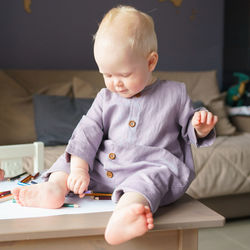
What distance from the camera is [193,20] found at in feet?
10.8

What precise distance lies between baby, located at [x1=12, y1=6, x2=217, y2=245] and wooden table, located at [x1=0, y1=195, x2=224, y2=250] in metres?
0.05

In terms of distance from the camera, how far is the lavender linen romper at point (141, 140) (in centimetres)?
83

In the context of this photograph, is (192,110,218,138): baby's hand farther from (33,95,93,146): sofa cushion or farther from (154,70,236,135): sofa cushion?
(154,70,236,135): sofa cushion

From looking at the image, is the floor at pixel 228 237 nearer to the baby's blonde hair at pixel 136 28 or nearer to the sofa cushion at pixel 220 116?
the sofa cushion at pixel 220 116

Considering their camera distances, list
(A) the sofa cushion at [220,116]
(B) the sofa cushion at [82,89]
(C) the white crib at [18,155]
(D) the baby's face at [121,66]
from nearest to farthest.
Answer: (D) the baby's face at [121,66], (C) the white crib at [18,155], (B) the sofa cushion at [82,89], (A) the sofa cushion at [220,116]

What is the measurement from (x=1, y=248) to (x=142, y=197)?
0.26 m

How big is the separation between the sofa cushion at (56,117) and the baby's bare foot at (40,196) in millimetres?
1399

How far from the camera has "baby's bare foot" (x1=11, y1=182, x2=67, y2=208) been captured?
2.50ft

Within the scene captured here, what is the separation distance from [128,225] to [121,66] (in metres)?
0.31

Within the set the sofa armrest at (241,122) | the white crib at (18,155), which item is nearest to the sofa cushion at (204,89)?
the sofa armrest at (241,122)

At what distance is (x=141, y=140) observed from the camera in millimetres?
837

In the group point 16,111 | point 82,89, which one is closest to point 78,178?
point 16,111

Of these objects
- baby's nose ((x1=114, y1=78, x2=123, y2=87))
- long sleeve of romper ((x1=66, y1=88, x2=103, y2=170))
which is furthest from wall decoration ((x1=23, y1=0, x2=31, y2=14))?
baby's nose ((x1=114, y1=78, x2=123, y2=87))

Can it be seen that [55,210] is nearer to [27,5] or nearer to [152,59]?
[152,59]
